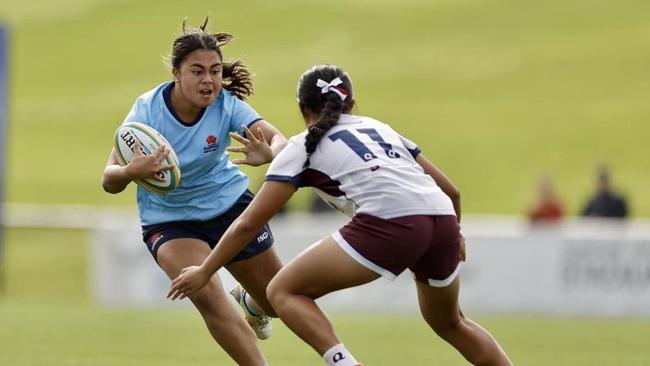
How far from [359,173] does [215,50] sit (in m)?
1.41

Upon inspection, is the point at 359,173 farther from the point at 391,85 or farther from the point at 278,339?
the point at 391,85

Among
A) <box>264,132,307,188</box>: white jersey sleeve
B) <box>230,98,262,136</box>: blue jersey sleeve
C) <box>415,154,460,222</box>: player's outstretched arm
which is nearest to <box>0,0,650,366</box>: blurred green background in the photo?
<box>230,98,262,136</box>: blue jersey sleeve

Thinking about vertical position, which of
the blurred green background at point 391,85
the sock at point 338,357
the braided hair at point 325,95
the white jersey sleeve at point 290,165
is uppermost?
the braided hair at point 325,95

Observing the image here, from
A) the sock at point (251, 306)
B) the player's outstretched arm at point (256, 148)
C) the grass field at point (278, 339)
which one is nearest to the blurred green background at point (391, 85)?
the grass field at point (278, 339)

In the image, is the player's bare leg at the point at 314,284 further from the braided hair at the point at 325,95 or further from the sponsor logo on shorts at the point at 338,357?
the braided hair at the point at 325,95

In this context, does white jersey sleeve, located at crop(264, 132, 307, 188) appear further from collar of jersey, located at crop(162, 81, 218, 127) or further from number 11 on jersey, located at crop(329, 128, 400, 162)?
collar of jersey, located at crop(162, 81, 218, 127)

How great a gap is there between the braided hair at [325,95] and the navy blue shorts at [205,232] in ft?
4.25

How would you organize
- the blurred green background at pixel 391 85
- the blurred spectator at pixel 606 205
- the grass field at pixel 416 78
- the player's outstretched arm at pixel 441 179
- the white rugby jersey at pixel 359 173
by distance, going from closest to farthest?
the white rugby jersey at pixel 359 173 → the player's outstretched arm at pixel 441 179 → the blurred spectator at pixel 606 205 → the blurred green background at pixel 391 85 → the grass field at pixel 416 78

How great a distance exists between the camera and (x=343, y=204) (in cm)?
648

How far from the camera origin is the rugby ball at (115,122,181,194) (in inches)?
277

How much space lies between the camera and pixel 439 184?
691cm

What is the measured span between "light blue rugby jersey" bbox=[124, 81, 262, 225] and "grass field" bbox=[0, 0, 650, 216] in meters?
19.3

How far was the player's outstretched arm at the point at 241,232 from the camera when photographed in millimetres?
6266

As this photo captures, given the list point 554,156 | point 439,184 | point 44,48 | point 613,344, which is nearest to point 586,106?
point 554,156
